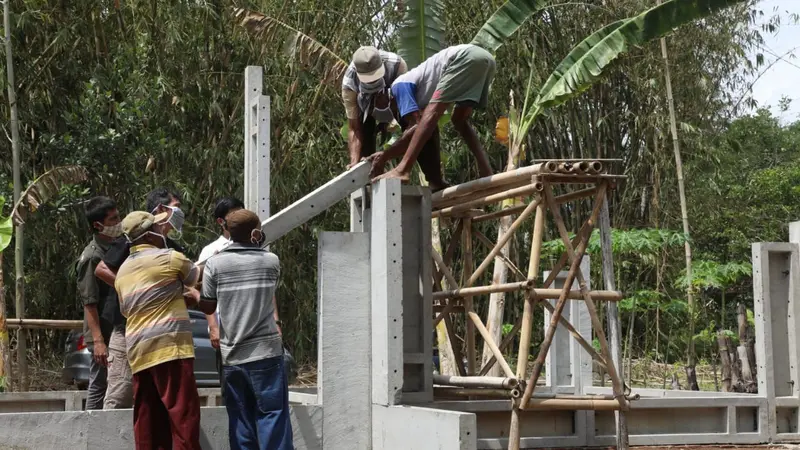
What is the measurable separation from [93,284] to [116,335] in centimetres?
37

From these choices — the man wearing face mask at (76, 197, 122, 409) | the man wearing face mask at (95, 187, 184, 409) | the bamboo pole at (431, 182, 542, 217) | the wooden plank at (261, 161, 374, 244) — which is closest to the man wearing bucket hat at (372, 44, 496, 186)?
the wooden plank at (261, 161, 374, 244)

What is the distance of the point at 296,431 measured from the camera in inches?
253

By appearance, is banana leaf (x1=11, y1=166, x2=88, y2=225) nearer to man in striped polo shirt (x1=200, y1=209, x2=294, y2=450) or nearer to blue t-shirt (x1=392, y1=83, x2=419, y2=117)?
blue t-shirt (x1=392, y1=83, x2=419, y2=117)

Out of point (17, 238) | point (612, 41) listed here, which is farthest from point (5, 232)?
point (612, 41)

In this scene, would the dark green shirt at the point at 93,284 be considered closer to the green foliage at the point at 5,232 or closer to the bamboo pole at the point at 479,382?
the bamboo pole at the point at 479,382

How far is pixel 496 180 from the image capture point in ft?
22.5

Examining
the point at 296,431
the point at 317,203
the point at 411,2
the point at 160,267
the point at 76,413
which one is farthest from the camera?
the point at 411,2

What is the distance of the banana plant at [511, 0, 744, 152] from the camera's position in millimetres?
10102

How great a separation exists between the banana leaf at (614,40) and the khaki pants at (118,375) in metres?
5.75

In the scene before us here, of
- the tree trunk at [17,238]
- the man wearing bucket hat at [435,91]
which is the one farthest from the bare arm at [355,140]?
the tree trunk at [17,238]

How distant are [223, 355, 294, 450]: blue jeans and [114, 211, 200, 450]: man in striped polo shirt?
0.24 m

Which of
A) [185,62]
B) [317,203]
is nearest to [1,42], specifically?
[185,62]

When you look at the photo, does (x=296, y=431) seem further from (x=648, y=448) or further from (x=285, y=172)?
(x=285, y=172)

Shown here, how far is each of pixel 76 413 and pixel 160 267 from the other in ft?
3.89
